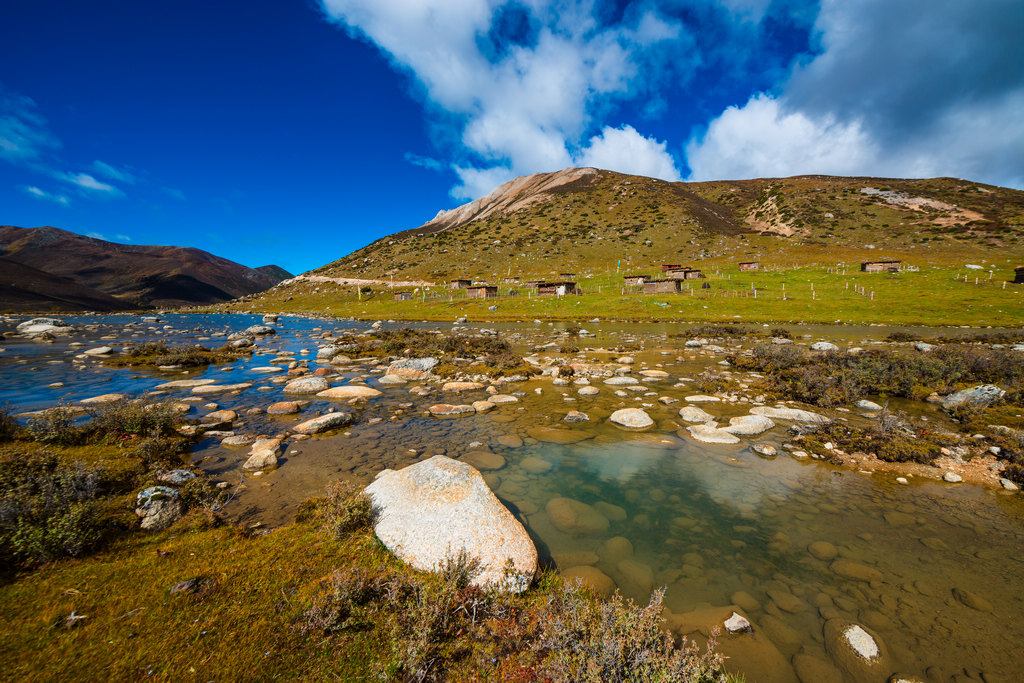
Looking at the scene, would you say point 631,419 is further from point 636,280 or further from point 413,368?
point 636,280

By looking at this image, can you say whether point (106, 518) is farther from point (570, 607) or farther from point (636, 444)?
point (636, 444)

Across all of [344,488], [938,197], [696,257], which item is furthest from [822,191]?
[344,488]

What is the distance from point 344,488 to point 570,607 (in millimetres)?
4137

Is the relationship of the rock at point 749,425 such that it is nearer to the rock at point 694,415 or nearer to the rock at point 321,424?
the rock at point 694,415

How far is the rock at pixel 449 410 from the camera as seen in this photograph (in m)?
11.6

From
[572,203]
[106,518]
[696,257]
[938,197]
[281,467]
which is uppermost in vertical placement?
[572,203]

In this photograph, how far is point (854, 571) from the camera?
5012mm

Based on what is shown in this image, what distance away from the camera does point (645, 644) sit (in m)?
3.31

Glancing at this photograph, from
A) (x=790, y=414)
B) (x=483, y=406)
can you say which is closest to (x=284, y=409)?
(x=483, y=406)

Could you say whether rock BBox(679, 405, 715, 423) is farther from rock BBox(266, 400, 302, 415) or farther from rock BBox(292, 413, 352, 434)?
rock BBox(266, 400, 302, 415)

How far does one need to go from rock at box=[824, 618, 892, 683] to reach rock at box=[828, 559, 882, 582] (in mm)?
985

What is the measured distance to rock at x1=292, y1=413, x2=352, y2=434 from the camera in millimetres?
9609

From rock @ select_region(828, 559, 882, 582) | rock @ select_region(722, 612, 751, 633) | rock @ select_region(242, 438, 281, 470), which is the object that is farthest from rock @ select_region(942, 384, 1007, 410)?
rock @ select_region(242, 438, 281, 470)

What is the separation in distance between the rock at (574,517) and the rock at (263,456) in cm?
596
